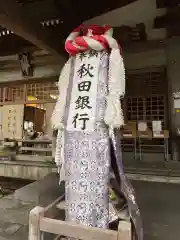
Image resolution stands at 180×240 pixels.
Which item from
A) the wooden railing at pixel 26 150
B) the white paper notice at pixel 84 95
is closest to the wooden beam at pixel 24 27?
the white paper notice at pixel 84 95

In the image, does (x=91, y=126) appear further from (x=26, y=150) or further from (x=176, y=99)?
(x=26, y=150)

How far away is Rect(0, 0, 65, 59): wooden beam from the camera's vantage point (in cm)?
302

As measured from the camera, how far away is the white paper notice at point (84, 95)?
1776mm

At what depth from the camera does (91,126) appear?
5.72ft

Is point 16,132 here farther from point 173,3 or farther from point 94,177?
point 94,177

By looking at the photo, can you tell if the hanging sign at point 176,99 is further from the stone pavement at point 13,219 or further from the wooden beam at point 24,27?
the stone pavement at point 13,219

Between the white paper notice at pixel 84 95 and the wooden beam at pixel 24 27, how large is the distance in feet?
6.05

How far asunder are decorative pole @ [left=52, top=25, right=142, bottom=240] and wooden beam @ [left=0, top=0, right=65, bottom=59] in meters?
1.67

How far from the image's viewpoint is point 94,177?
169cm

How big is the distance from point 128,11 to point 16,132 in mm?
6588

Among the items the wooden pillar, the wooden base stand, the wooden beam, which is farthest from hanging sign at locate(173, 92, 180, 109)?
the wooden pillar

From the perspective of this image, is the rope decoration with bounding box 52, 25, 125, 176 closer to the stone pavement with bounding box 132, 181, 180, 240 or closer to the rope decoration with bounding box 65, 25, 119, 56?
the rope decoration with bounding box 65, 25, 119, 56

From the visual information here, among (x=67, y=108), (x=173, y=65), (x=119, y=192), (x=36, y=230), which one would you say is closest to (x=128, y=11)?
(x=173, y=65)

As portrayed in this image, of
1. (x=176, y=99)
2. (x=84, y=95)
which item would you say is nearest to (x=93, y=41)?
(x=84, y=95)
